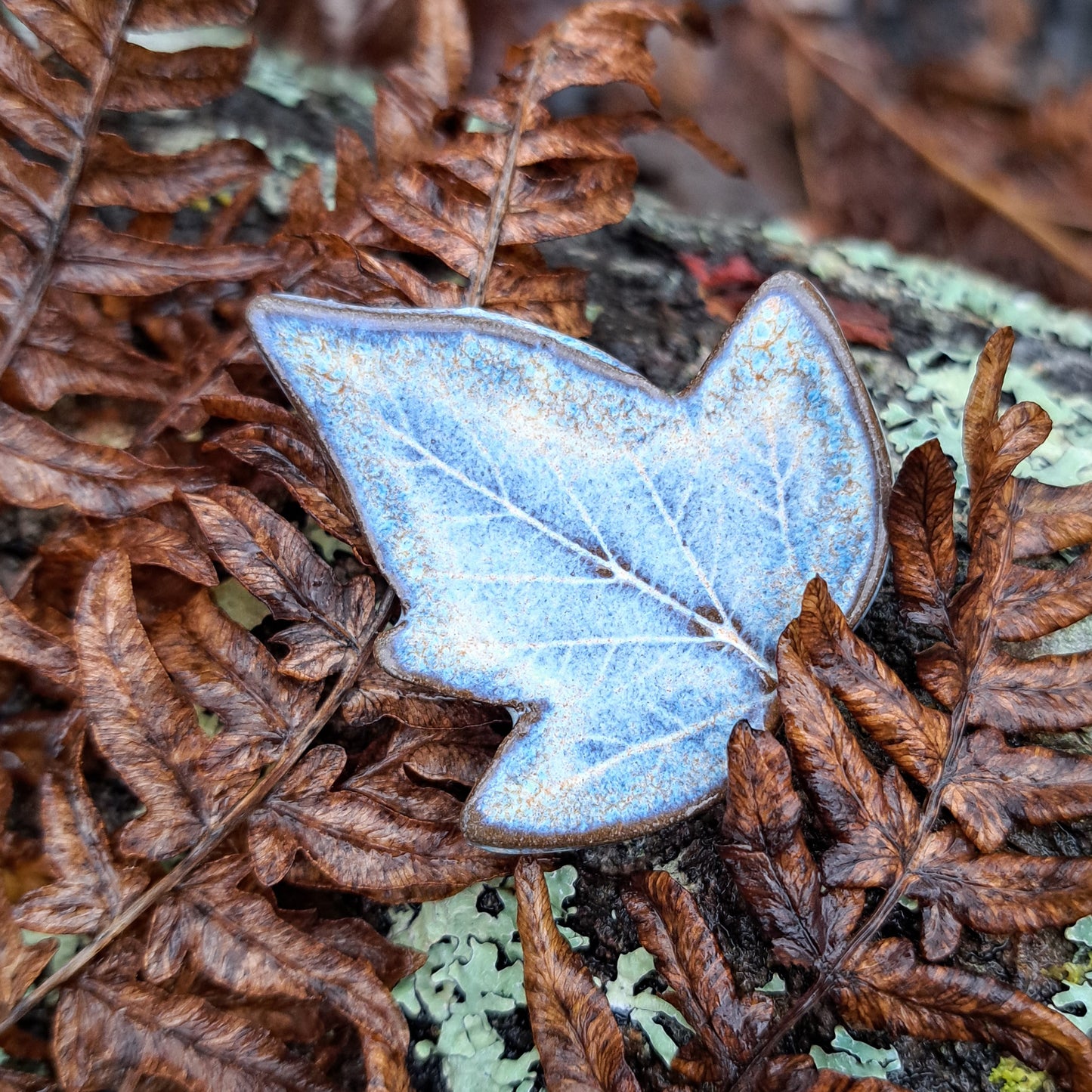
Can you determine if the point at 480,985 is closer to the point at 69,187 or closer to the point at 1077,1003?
the point at 1077,1003

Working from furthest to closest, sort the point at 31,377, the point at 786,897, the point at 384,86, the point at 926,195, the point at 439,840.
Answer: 1. the point at 926,195
2. the point at 384,86
3. the point at 31,377
4. the point at 439,840
5. the point at 786,897

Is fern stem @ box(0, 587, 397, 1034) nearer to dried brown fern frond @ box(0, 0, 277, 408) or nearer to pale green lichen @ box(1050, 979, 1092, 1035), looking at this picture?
dried brown fern frond @ box(0, 0, 277, 408)

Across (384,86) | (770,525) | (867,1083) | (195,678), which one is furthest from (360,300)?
(867,1083)

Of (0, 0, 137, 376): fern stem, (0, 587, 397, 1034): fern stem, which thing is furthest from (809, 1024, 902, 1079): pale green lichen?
(0, 0, 137, 376): fern stem

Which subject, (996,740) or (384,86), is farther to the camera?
(384,86)

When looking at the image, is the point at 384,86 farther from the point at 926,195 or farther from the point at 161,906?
the point at 926,195

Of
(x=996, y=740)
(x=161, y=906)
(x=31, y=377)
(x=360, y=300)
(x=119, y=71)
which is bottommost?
(x=161, y=906)

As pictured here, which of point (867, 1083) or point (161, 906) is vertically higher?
point (867, 1083)
